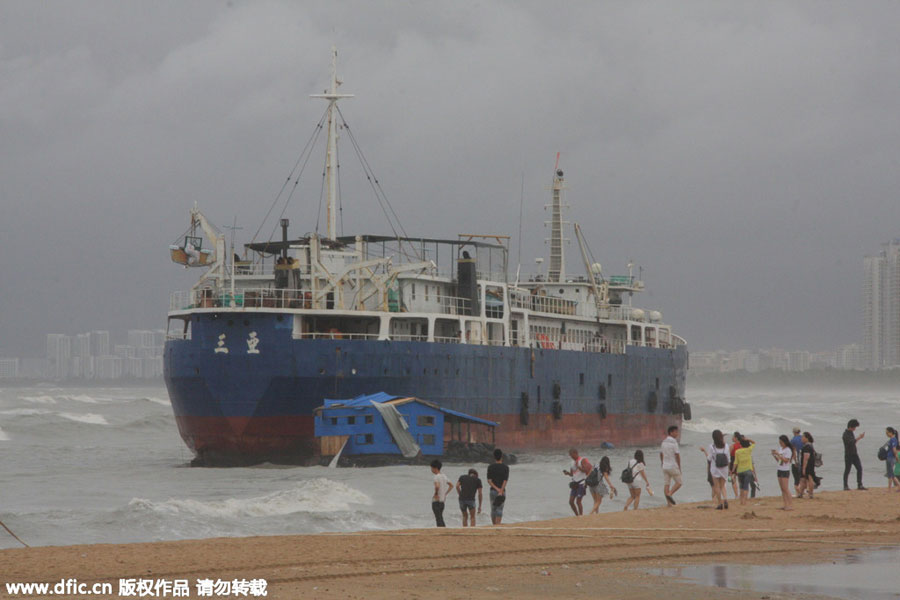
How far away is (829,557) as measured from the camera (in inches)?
672

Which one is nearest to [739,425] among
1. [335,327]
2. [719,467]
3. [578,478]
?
[335,327]

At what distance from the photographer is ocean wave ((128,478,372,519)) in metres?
27.6

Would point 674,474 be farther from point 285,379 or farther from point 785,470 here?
point 285,379

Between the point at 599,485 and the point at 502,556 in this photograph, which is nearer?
the point at 502,556

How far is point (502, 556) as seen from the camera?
17391 millimetres

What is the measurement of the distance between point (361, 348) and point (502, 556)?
23636 millimetres

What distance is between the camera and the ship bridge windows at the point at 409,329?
43406 mm

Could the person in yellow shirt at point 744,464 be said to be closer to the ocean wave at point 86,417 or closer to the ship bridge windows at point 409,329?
the ship bridge windows at point 409,329

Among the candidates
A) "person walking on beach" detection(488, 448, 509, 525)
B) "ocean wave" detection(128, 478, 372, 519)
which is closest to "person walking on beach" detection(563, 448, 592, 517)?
"person walking on beach" detection(488, 448, 509, 525)

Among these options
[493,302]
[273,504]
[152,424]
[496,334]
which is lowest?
[152,424]

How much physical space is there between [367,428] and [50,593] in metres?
24.7

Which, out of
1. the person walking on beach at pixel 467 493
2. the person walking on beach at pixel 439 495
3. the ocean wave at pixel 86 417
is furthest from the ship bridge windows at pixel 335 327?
the ocean wave at pixel 86 417

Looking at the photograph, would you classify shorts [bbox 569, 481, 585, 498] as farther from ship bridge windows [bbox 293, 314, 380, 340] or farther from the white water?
ship bridge windows [bbox 293, 314, 380, 340]

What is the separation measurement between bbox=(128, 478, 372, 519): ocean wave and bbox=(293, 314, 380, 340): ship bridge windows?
33.7ft
